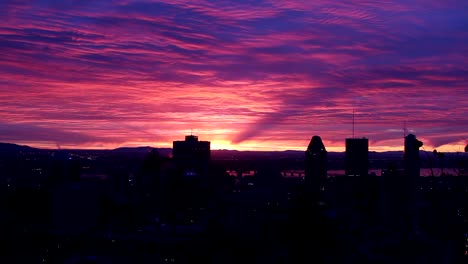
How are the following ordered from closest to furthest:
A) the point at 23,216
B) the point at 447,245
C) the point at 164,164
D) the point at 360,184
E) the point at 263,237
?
1. the point at 447,245
2. the point at 263,237
3. the point at 23,216
4. the point at 360,184
5. the point at 164,164

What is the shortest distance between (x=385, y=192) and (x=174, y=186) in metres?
55.4

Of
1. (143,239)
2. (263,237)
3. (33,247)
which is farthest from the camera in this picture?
(143,239)

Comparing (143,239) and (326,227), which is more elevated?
(326,227)

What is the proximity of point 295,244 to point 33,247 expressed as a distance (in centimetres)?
5549

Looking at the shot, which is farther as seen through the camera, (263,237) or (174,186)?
(174,186)

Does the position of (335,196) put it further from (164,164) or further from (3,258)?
(3,258)

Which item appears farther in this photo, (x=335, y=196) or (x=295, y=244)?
(x=335, y=196)

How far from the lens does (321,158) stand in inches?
7677

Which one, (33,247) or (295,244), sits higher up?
(295,244)

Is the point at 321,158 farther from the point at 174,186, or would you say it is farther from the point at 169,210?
the point at 169,210

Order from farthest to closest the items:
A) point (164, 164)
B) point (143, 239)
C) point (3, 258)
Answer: point (164, 164)
point (143, 239)
point (3, 258)

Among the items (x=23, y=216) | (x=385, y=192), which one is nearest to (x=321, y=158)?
(x=385, y=192)

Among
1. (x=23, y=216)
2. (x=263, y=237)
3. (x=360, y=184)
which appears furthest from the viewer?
(x=360, y=184)

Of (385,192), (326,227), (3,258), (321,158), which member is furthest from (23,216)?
(321,158)
